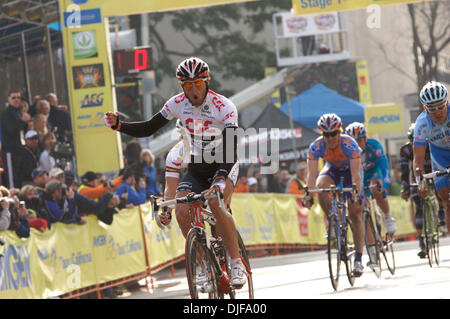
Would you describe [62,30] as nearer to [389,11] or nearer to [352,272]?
[352,272]

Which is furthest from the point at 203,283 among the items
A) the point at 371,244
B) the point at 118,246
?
the point at 118,246

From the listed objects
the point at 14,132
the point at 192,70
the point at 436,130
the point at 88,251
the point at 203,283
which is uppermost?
the point at 192,70

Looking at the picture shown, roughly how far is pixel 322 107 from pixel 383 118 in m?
2.57

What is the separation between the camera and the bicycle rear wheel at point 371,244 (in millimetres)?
12414

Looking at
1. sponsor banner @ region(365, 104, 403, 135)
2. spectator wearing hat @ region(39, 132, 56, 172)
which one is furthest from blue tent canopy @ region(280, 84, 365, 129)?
spectator wearing hat @ region(39, 132, 56, 172)

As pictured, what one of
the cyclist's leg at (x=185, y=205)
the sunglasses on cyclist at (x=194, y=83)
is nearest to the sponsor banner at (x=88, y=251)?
the cyclist's leg at (x=185, y=205)

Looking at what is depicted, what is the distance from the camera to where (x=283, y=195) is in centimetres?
2270

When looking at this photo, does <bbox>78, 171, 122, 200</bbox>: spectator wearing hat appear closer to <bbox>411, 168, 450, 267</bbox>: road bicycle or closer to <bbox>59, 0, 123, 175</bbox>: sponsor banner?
<bbox>59, 0, 123, 175</bbox>: sponsor banner

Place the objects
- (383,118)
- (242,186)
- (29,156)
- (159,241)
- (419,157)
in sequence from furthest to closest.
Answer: (383,118) < (242,186) < (159,241) < (29,156) < (419,157)

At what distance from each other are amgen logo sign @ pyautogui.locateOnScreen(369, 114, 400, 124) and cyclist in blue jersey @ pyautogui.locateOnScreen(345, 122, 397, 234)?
20.0 m

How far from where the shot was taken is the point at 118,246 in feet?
48.4

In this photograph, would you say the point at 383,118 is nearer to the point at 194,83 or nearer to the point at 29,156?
the point at 29,156

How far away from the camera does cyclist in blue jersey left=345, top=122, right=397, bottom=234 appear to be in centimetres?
1363

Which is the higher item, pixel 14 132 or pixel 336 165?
pixel 14 132
